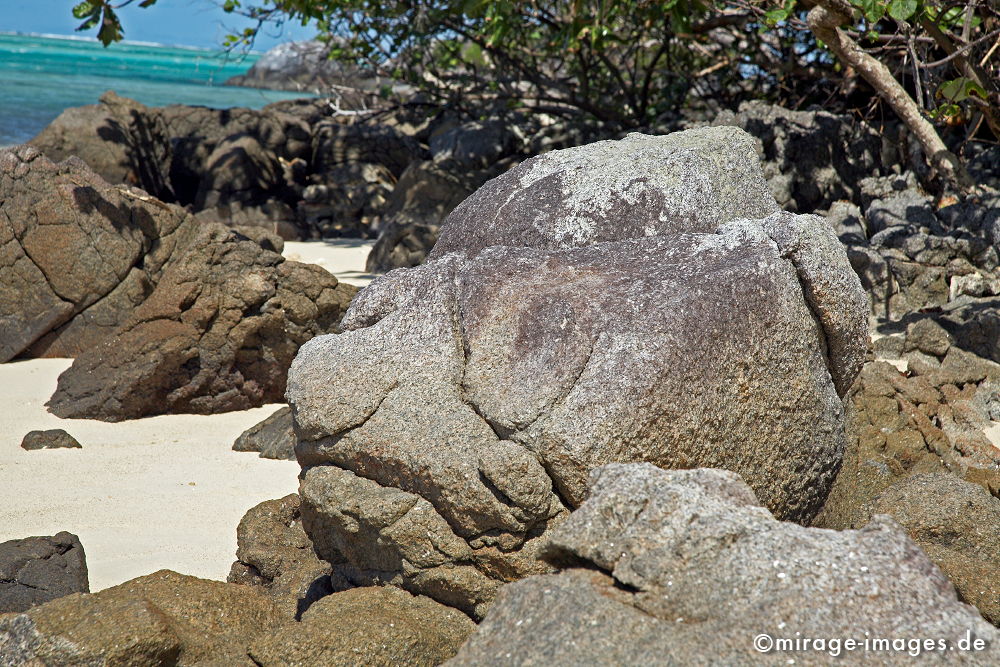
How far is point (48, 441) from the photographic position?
5.59m

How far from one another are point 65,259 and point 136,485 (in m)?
2.98

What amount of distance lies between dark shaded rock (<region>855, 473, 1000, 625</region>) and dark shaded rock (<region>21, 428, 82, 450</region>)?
14.9 feet

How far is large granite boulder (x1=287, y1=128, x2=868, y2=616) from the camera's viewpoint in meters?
3.02

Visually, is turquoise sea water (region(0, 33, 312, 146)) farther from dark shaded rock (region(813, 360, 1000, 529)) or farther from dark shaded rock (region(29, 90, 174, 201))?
dark shaded rock (region(813, 360, 1000, 529))

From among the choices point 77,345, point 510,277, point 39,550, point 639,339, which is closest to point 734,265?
point 639,339

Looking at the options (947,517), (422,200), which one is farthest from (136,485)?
(422,200)

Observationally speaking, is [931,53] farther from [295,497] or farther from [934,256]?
[295,497]

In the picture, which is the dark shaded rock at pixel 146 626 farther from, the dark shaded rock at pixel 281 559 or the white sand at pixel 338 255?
the white sand at pixel 338 255

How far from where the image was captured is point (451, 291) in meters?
3.45

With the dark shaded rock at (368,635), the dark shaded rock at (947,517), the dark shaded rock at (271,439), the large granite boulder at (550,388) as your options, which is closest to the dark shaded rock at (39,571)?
the large granite boulder at (550,388)

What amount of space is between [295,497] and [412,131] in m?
12.5

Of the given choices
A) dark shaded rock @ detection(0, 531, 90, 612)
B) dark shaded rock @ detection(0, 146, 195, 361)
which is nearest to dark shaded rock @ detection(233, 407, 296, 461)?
dark shaded rock @ detection(0, 531, 90, 612)

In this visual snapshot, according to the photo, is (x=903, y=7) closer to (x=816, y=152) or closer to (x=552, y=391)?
(x=816, y=152)

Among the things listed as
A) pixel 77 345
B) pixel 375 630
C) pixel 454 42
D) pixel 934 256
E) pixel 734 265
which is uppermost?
pixel 454 42
